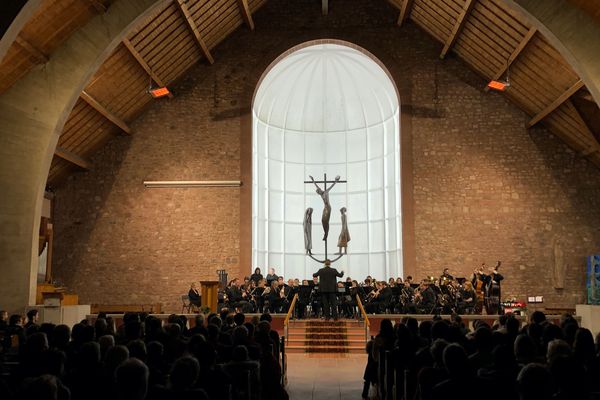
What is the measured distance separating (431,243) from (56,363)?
15.7 m

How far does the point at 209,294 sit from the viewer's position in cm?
1473

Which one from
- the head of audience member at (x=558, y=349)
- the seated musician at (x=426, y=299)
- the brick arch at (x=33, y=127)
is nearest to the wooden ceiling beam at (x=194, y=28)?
the brick arch at (x=33, y=127)

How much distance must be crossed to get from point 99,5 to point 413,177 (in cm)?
1033

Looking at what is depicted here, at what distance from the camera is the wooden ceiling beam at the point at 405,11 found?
18.5 metres

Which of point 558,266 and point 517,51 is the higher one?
point 517,51

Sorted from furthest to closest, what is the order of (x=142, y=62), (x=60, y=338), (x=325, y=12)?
(x=325, y=12)
(x=142, y=62)
(x=60, y=338)

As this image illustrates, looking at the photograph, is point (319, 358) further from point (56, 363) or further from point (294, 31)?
point (294, 31)

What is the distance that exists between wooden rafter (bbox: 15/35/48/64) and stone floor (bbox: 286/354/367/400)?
301 inches

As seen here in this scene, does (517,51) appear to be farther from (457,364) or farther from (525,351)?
(457,364)

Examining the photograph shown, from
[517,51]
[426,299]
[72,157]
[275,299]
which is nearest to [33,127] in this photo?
[72,157]

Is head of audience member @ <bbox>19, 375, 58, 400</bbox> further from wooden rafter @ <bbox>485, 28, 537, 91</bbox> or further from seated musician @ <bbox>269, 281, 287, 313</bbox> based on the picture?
wooden rafter @ <bbox>485, 28, 537, 91</bbox>

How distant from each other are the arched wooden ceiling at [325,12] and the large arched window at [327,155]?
3222 mm

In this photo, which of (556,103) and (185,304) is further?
(185,304)

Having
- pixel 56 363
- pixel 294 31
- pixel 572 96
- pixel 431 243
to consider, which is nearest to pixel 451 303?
pixel 431 243
